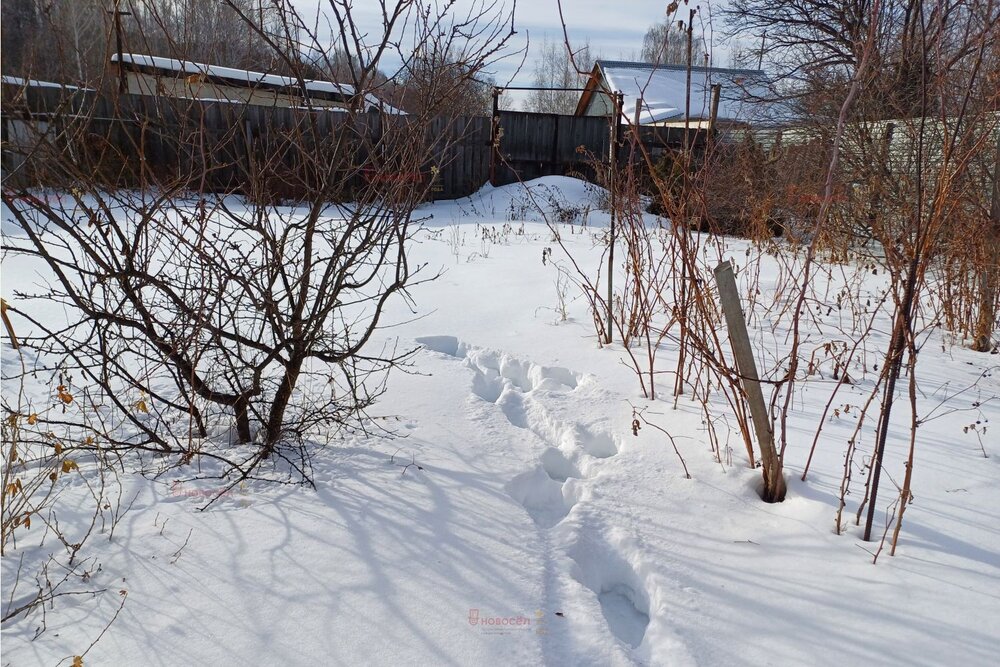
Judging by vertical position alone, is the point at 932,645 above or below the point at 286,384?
below

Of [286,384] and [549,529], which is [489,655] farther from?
[286,384]

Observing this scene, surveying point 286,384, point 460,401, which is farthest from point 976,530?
point 286,384

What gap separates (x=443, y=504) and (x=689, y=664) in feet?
2.90

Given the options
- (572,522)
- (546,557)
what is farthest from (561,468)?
(546,557)

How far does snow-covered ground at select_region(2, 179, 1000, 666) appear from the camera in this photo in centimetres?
153

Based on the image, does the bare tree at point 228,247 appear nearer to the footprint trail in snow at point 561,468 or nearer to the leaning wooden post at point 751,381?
the footprint trail in snow at point 561,468

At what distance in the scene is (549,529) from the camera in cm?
208

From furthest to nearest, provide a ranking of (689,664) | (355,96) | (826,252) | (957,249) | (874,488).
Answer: (826,252) → (957,249) → (355,96) → (874,488) → (689,664)

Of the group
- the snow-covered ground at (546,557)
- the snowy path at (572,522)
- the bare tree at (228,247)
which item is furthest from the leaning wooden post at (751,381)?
the bare tree at (228,247)

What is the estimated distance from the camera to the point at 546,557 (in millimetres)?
1904

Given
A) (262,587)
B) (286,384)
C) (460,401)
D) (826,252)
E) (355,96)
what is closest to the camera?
(262,587)

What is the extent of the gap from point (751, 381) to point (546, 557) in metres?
0.83

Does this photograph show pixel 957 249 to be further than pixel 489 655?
Yes

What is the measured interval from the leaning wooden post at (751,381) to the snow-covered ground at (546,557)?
0.09 m
